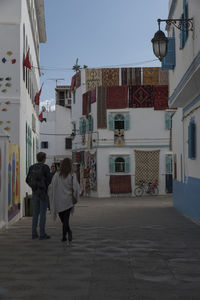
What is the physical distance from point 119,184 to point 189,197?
19.2 metres

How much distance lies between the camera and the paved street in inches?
215

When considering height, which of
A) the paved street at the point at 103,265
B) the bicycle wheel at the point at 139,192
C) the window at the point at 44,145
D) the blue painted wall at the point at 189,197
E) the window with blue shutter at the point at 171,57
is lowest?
the bicycle wheel at the point at 139,192

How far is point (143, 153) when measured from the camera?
115 feet

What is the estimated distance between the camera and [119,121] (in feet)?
115

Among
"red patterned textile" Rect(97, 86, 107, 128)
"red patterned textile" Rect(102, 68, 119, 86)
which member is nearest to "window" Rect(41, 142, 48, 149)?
"red patterned textile" Rect(102, 68, 119, 86)

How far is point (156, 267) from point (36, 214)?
13.2 feet

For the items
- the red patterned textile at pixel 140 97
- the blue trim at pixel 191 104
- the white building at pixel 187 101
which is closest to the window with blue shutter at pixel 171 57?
the white building at pixel 187 101

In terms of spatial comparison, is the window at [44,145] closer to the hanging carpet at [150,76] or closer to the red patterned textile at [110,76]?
the red patterned textile at [110,76]

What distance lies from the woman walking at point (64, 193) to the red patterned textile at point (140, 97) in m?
25.8

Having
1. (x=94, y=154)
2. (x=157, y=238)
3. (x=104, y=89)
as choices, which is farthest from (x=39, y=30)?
(x=157, y=238)

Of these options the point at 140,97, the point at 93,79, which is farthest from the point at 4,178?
the point at 93,79

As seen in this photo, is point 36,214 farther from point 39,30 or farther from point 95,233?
point 39,30

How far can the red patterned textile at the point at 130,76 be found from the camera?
1553 inches

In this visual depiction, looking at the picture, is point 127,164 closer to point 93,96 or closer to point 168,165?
point 168,165
